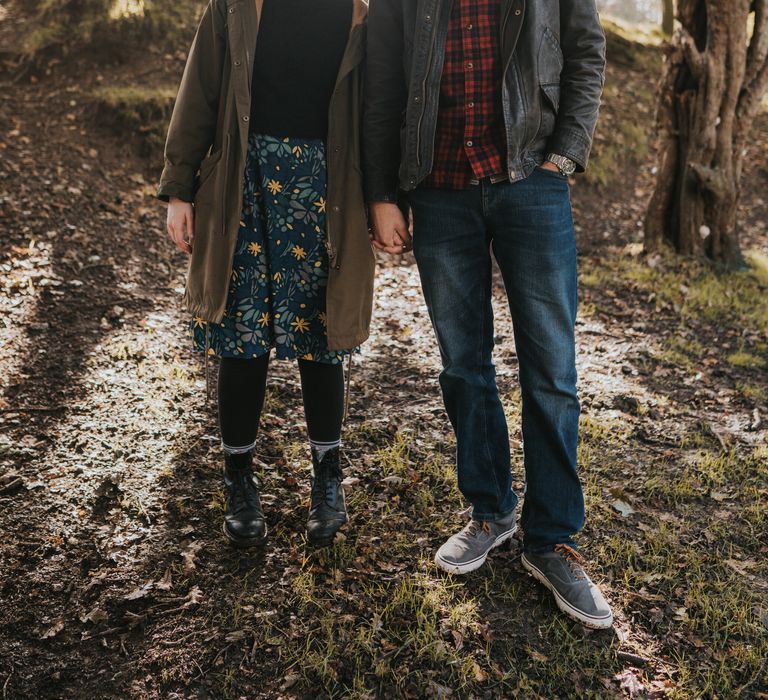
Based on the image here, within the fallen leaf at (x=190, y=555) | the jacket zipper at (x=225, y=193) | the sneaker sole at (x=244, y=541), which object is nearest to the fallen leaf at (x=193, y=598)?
the fallen leaf at (x=190, y=555)

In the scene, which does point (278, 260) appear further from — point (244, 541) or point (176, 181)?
point (244, 541)

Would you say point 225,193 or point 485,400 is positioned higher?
point 225,193

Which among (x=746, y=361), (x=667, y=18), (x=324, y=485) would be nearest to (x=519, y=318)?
(x=324, y=485)

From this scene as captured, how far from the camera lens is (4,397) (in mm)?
3688

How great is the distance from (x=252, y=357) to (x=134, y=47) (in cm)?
619

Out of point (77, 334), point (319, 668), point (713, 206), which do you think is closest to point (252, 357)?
point (319, 668)

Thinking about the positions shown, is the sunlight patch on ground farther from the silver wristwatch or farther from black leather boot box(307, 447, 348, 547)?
the silver wristwatch

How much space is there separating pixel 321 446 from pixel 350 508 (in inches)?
17.6

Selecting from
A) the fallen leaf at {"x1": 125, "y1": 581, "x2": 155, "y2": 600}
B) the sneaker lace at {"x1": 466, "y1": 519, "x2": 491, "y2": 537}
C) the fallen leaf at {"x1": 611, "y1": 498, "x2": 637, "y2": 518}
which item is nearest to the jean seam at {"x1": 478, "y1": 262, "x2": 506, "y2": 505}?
the sneaker lace at {"x1": 466, "y1": 519, "x2": 491, "y2": 537}

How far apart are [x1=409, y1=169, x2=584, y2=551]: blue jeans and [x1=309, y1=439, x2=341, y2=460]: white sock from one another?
532 millimetres

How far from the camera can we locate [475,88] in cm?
223

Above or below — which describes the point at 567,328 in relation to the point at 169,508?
above

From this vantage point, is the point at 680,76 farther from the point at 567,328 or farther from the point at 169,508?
the point at 169,508

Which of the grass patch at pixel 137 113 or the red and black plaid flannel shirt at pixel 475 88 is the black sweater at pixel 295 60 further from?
the grass patch at pixel 137 113
